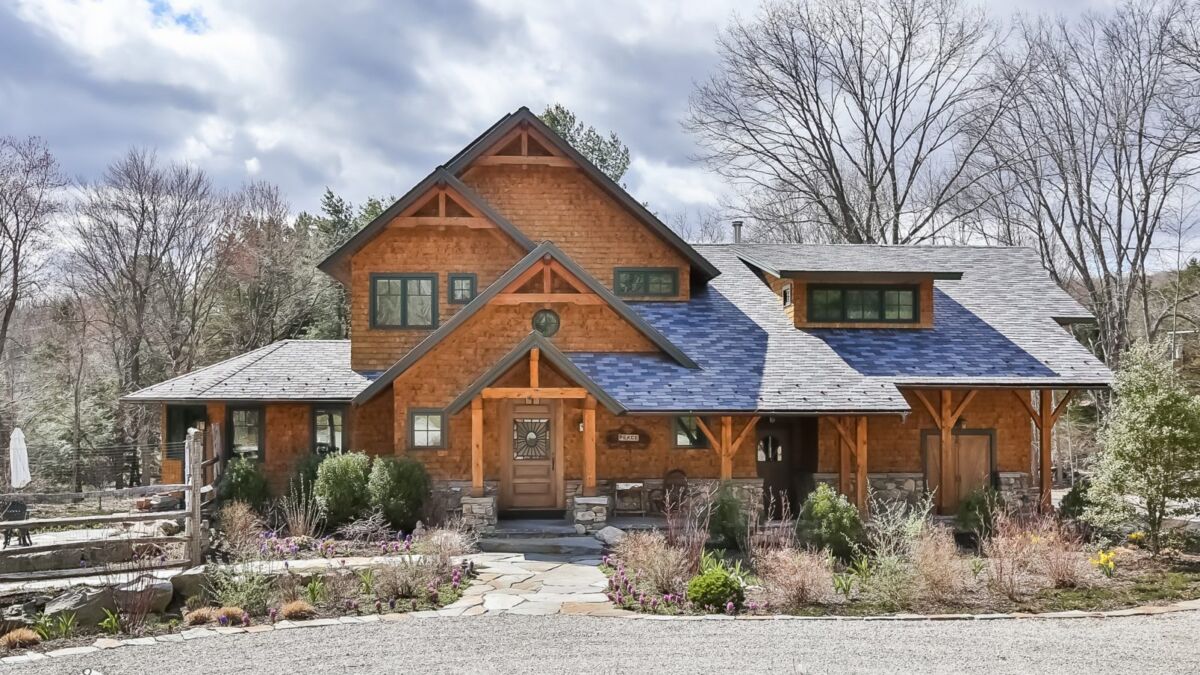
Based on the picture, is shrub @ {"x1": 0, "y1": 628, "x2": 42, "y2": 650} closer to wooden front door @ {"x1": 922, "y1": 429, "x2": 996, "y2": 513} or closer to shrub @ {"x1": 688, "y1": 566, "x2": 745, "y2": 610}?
shrub @ {"x1": 688, "y1": 566, "x2": 745, "y2": 610}

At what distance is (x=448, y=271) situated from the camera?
17078 mm

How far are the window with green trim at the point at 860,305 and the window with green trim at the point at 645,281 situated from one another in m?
3.09

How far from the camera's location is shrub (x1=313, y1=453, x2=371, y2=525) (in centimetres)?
1409

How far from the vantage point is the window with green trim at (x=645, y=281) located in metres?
18.2

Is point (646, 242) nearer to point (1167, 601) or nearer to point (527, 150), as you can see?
point (527, 150)

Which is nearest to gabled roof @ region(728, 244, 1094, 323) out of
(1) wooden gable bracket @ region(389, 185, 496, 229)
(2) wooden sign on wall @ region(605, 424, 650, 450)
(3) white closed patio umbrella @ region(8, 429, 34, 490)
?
(2) wooden sign on wall @ region(605, 424, 650, 450)

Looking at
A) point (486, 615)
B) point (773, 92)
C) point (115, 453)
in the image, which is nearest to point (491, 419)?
point (486, 615)

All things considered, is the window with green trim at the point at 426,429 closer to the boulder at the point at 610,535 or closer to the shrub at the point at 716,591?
the boulder at the point at 610,535

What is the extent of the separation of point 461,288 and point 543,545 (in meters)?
6.16

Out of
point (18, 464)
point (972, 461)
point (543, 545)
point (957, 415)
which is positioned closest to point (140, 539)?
point (18, 464)

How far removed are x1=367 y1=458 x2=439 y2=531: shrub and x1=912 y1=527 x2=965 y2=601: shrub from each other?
27.1ft

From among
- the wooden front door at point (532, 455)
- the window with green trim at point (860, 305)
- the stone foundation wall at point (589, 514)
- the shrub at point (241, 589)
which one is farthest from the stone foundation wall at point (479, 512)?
the window with green trim at point (860, 305)

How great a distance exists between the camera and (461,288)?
17.1 metres

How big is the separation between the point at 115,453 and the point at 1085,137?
33369 mm
